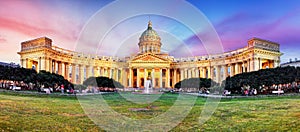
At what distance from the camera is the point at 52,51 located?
6178 cm

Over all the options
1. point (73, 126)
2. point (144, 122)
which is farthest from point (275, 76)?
point (73, 126)

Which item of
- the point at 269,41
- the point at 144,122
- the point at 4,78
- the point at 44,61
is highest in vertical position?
the point at 269,41

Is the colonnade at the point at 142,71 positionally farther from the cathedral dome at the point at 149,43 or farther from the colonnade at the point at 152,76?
the cathedral dome at the point at 149,43

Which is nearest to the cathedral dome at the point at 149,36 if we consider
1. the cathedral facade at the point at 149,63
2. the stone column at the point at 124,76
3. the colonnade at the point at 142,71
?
the cathedral facade at the point at 149,63

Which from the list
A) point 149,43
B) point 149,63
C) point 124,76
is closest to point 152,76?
point 149,63

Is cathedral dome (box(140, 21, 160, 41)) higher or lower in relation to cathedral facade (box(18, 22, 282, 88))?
higher

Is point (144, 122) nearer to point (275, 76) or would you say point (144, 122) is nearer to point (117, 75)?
point (275, 76)

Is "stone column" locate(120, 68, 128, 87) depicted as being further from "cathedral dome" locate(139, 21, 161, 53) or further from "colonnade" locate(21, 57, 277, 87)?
"cathedral dome" locate(139, 21, 161, 53)

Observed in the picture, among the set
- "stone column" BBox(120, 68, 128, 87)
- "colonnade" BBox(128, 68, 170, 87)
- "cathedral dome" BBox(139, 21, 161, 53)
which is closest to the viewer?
"colonnade" BBox(128, 68, 170, 87)

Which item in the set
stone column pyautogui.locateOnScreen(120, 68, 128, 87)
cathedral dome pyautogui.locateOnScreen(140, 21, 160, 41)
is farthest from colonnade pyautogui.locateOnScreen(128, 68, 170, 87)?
cathedral dome pyautogui.locateOnScreen(140, 21, 160, 41)

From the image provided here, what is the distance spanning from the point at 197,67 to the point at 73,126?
7327 cm

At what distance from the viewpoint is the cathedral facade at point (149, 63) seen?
196 ft

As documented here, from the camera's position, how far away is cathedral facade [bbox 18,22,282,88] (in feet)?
196

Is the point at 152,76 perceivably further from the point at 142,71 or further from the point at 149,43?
the point at 149,43
